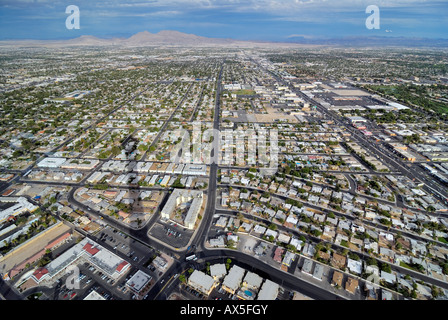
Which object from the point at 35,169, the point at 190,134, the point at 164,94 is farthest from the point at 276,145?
the point at 164,94

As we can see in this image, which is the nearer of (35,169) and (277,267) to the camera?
(277,267)

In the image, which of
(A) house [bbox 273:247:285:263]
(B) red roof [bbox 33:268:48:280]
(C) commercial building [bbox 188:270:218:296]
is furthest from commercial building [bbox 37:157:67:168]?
(A) house [bbox 273:247:285:263]

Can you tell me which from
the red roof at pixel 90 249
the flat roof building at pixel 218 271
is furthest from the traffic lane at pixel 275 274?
the red roof at pixel 90 249

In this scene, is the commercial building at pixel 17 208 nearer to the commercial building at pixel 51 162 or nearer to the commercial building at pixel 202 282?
the commercial building at pixel 51 162

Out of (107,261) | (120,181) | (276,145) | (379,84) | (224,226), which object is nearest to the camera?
(107,261)

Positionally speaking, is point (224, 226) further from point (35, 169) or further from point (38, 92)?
point (38, 92)

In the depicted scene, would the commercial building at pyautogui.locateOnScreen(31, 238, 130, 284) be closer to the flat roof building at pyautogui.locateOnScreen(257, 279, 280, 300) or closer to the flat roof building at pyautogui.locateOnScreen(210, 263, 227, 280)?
the flat roof building at pyautogui.locateOnScreen(210, 263, 227, 280)
